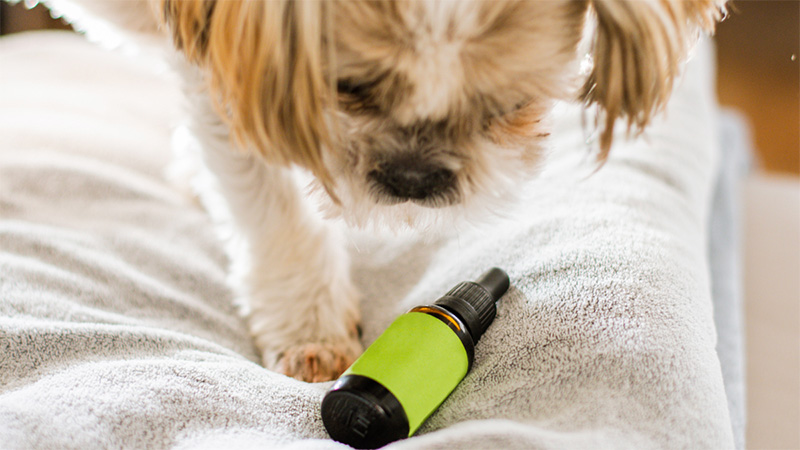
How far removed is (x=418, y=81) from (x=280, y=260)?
26.9 inches

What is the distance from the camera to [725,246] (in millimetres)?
1789

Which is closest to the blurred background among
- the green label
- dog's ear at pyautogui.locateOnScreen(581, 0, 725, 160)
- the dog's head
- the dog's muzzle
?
dog's ear at pyautogui.locateOnScreen(581, 0, 725, 160)

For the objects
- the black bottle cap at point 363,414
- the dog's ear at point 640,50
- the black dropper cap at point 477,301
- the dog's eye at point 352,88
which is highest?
the dog's ear at point 640,50

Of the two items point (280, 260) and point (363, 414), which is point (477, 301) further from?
point (280, 260)

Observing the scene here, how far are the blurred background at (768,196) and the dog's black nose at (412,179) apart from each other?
0.63 metres

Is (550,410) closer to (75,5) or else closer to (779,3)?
(75,5)

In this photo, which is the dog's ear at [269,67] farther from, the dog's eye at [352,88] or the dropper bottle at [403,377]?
the dropper bottle at [403,377]

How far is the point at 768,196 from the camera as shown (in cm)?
224

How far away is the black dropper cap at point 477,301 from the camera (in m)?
1.02

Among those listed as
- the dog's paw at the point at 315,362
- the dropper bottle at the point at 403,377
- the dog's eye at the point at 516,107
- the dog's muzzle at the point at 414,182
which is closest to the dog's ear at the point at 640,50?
the dog's eye at the point at 516,107

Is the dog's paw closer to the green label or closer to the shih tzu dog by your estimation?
the shih tzu dog

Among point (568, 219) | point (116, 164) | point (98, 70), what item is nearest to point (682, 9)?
point (568, 219)

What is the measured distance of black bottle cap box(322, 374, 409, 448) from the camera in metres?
0.85

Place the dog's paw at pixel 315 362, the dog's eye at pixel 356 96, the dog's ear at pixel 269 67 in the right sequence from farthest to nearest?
the dog's paw at pixel 315 362, the dog's eye at pixel 356 96, the dog's ear at pixel 269 67
